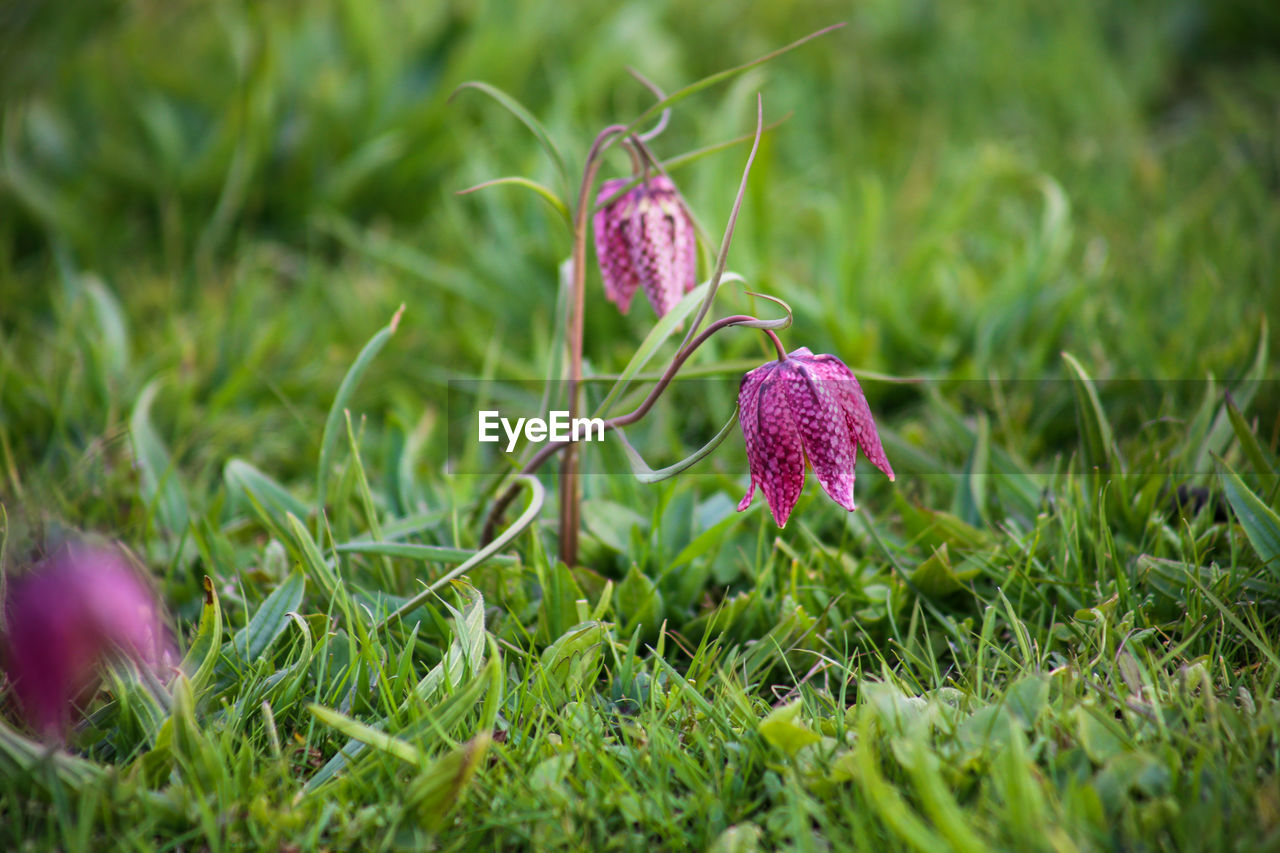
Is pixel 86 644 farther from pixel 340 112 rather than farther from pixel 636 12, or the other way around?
pixel 636 12

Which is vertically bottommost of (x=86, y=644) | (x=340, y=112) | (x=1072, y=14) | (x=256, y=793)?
(x=256, y=793)

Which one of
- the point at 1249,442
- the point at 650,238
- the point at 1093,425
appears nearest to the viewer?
the point at 650,238

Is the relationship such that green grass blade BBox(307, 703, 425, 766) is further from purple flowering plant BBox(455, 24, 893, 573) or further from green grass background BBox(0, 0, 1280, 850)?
purple flowering plant BBox(455, 24, 893, 573)

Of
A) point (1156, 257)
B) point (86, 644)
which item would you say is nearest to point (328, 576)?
point (86, 644)

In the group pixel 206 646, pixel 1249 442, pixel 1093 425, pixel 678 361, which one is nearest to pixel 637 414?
pixel 678 361

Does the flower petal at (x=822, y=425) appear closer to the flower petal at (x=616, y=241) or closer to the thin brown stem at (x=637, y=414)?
the thin brown stem at (x=637, y=414)

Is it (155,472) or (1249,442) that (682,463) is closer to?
(1249,442)
